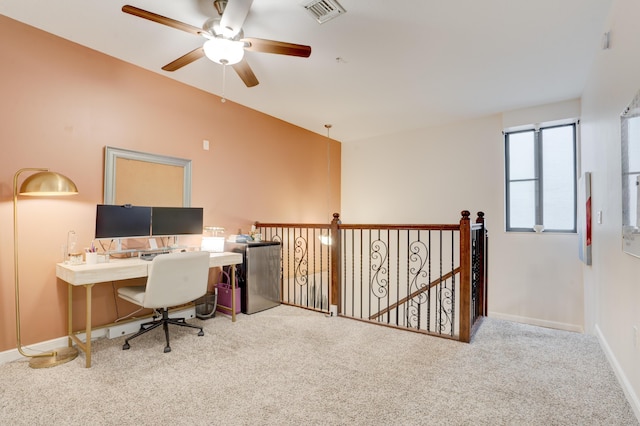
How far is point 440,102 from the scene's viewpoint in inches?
174

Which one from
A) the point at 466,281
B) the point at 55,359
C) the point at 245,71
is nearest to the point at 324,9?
the point at 245,71

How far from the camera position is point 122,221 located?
3070mm

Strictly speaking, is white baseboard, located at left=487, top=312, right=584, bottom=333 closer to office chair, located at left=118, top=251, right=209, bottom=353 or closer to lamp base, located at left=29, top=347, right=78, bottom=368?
office chair, located at left=118, top=251, right=209, bottom=353

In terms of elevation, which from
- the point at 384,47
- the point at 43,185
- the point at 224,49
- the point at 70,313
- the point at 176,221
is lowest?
the point at 70,313

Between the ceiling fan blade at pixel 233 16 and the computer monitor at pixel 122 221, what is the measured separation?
190cm

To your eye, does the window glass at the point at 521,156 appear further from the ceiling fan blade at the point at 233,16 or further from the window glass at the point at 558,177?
the ceiling fan blade at the point at 233,16

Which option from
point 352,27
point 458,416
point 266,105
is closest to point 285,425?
point 458,416

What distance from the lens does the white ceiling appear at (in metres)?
2.50

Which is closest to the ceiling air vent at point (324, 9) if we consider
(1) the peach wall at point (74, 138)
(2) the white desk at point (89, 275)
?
(1) the peach wall at point (74, 138)

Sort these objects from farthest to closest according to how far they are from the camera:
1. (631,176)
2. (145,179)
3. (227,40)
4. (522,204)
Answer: (522,204) < (145,179) < (227,40) < (631,176)

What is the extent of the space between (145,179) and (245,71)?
167 centimetres

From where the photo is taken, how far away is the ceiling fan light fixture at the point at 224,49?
2332mm

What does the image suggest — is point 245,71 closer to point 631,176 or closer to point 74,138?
point 74,138

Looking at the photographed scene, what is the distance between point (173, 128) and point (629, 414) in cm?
457
